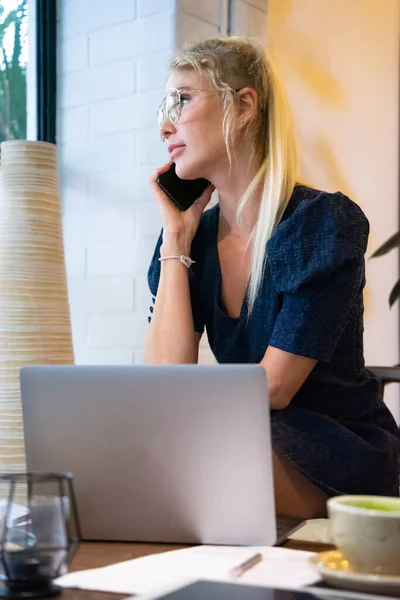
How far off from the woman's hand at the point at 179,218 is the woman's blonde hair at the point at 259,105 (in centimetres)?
12

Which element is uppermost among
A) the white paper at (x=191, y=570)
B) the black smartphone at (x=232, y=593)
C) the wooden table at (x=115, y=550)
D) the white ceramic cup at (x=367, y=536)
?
the white ceramic cup at (x=367, y=536)

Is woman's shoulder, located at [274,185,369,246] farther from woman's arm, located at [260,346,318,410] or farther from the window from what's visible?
the window

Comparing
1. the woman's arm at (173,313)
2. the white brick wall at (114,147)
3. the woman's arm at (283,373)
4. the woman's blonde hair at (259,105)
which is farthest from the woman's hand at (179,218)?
the white brick wall at (114,147)

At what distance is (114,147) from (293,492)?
50.4 inches

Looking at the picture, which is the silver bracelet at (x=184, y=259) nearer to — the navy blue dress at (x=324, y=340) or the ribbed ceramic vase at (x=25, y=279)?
the navy blue dress at (x=324, y=340)

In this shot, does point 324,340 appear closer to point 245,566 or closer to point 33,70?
point 245,566

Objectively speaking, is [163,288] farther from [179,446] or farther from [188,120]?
[179,446]

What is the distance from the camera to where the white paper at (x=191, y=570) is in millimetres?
741

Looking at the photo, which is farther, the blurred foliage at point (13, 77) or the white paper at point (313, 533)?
the blurred foliage at point (13, 77)

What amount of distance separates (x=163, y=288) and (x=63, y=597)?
989 mm

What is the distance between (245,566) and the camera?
31.4 inches

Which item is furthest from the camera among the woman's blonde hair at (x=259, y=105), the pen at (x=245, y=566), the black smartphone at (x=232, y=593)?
the woman's blonde hair at (x=259, y=105)

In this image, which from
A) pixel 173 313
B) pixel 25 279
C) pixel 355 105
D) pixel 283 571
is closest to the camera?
pixel 283 571

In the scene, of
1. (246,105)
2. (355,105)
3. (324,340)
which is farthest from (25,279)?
(355,105)
